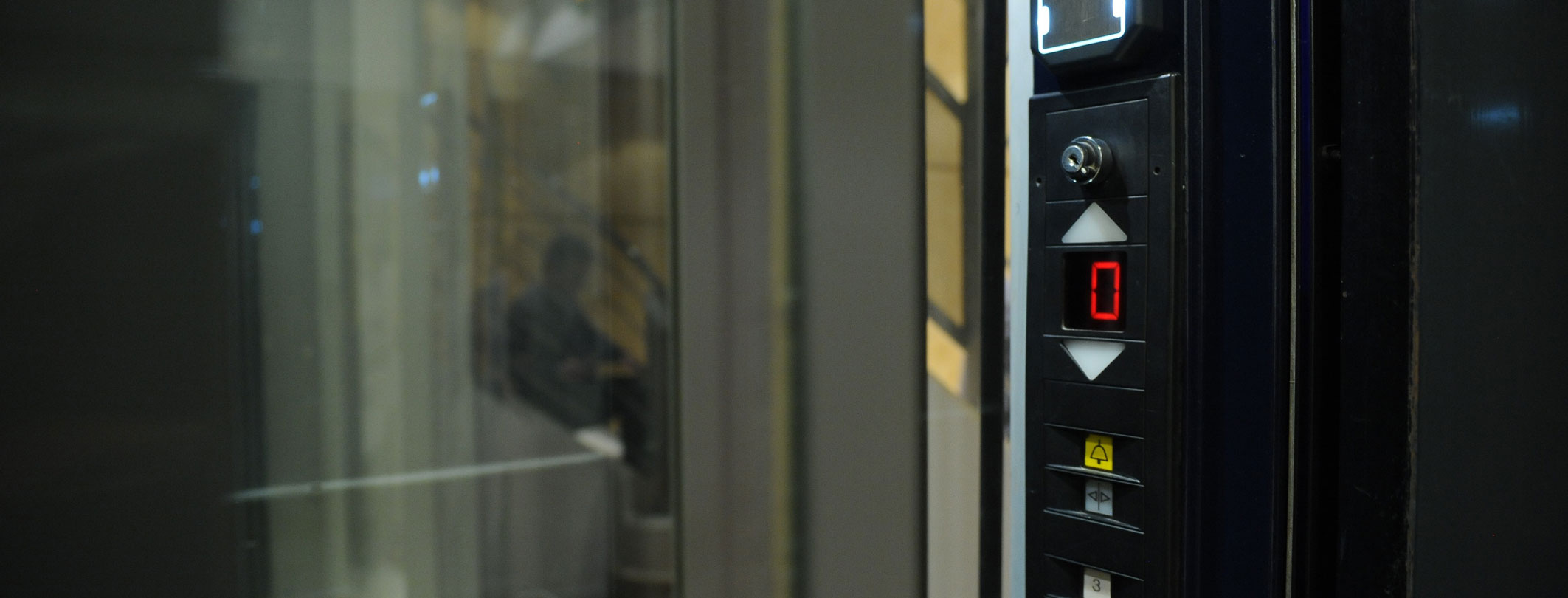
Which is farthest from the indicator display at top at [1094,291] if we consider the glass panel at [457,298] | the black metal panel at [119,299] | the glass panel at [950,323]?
the black metal panel at [119,299]

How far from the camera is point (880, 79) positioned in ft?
4.39

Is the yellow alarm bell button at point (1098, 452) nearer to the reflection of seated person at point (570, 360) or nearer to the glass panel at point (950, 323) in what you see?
the glass panel at point (950, 323)

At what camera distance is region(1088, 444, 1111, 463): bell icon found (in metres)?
1.12

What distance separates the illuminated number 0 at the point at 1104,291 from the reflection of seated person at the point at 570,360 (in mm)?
586

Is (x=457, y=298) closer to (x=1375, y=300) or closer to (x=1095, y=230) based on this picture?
(x=1095, y=230)

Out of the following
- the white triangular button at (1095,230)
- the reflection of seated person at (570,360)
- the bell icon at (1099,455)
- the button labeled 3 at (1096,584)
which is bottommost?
the button labeled 3 at (1096,584)

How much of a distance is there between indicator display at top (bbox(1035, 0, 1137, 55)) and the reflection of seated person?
629 millimetres

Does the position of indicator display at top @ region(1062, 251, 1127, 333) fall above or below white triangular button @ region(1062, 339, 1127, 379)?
above

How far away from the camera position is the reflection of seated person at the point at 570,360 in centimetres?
127

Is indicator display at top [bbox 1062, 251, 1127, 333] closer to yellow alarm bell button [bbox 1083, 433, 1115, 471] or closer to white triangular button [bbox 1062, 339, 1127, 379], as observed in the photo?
white triangular button [bbox 1062, 339, 1127, 379]

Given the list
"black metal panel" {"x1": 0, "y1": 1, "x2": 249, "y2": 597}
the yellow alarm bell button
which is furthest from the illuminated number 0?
"black metal panel" {"x1": 0, "y1": 1, "x2": 249, "y2": 597}

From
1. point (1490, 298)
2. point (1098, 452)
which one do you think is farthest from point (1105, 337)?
point (1490, 298)

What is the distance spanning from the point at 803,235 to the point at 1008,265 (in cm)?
28

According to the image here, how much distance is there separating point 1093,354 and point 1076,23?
0.38 m
